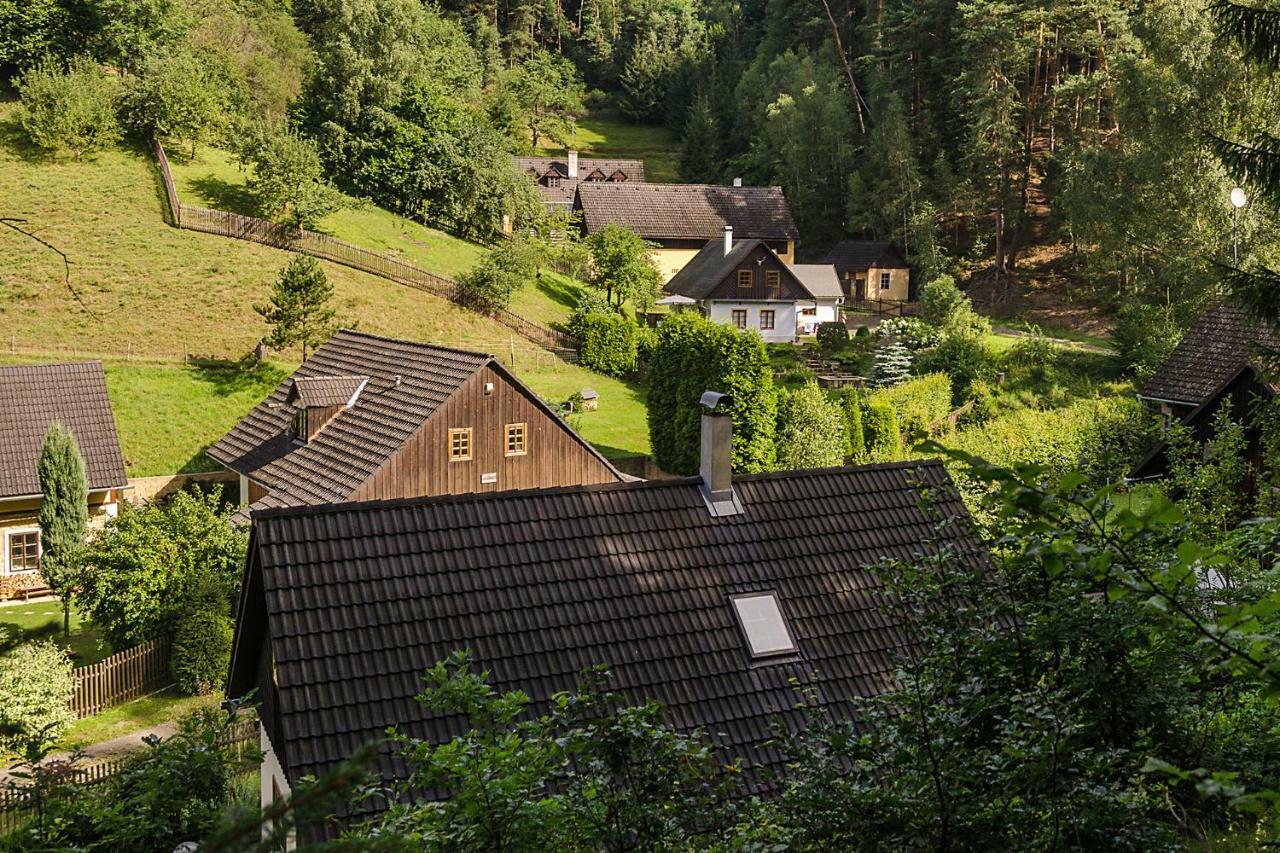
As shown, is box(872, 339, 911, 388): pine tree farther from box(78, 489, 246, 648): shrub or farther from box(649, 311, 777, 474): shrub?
box(78, 489, 246, 648): shrub

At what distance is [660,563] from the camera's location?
11.0 meters

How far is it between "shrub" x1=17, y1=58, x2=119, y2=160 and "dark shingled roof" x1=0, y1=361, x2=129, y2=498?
66.2ft

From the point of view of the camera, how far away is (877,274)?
58406mm

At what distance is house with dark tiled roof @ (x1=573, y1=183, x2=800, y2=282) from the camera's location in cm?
5831

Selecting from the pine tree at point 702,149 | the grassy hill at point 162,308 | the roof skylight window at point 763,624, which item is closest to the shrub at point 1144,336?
the grassy hill at point 162,308

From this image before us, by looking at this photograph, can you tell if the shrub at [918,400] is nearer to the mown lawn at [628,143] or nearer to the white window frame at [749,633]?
the white window frame at [749,633]

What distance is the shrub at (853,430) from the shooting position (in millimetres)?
28656

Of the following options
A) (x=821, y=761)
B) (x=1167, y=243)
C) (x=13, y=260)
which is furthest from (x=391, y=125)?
(x=821, y=761)

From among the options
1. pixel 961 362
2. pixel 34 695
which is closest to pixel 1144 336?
pixel 961 362

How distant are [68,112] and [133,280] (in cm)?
1088

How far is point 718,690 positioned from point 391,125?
44.4 metres

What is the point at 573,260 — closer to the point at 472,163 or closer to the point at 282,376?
the point at 472,163

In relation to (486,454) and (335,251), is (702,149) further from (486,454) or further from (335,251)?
(486,454)

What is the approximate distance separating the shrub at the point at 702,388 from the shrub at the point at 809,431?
1.38 feet
